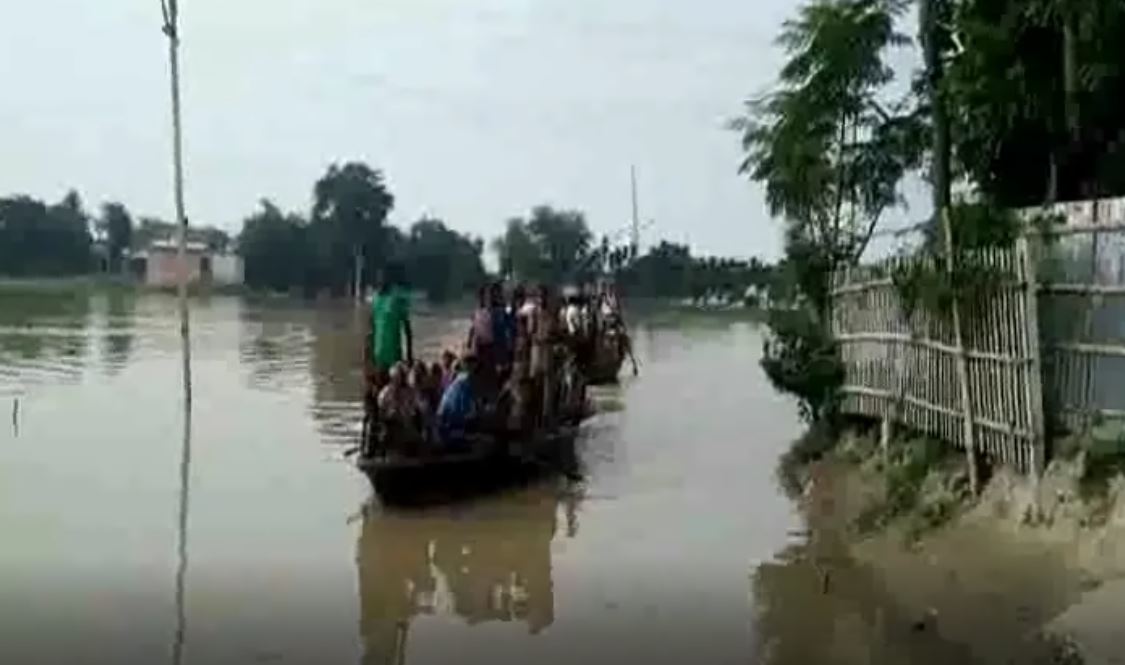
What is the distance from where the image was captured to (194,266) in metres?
105

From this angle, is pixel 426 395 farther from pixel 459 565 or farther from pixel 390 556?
pixel 459 565

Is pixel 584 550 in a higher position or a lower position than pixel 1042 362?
lower

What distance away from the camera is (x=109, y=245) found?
112500 millimetres

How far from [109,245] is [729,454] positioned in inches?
3861

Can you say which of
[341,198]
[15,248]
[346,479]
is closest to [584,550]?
[346,479]

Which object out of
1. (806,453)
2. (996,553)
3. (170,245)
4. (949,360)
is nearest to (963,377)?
(949,360)

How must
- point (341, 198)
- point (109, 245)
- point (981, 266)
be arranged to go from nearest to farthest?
point (981, 266), point (341, 198), point (109, 245)

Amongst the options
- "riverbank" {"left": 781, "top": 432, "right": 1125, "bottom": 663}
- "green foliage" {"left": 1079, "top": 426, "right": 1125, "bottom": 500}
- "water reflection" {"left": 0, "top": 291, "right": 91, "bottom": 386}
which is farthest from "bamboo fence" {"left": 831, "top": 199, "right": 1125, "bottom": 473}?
"water reflection" {"left": 0, "top": 291, "right": 91, "bottom": 386}

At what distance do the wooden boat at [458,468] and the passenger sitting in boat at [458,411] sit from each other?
12cm

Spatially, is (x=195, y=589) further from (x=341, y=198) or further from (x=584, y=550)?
(x=341, y=198)

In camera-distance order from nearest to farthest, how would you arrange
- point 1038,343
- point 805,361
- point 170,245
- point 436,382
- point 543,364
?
point 1038,343
point 436,382
point 543,364
point 805,361
point 170,245

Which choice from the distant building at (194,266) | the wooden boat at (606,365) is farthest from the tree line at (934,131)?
the distant building at (194,266)

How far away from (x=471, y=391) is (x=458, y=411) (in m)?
0.39

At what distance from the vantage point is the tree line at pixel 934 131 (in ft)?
44.5
